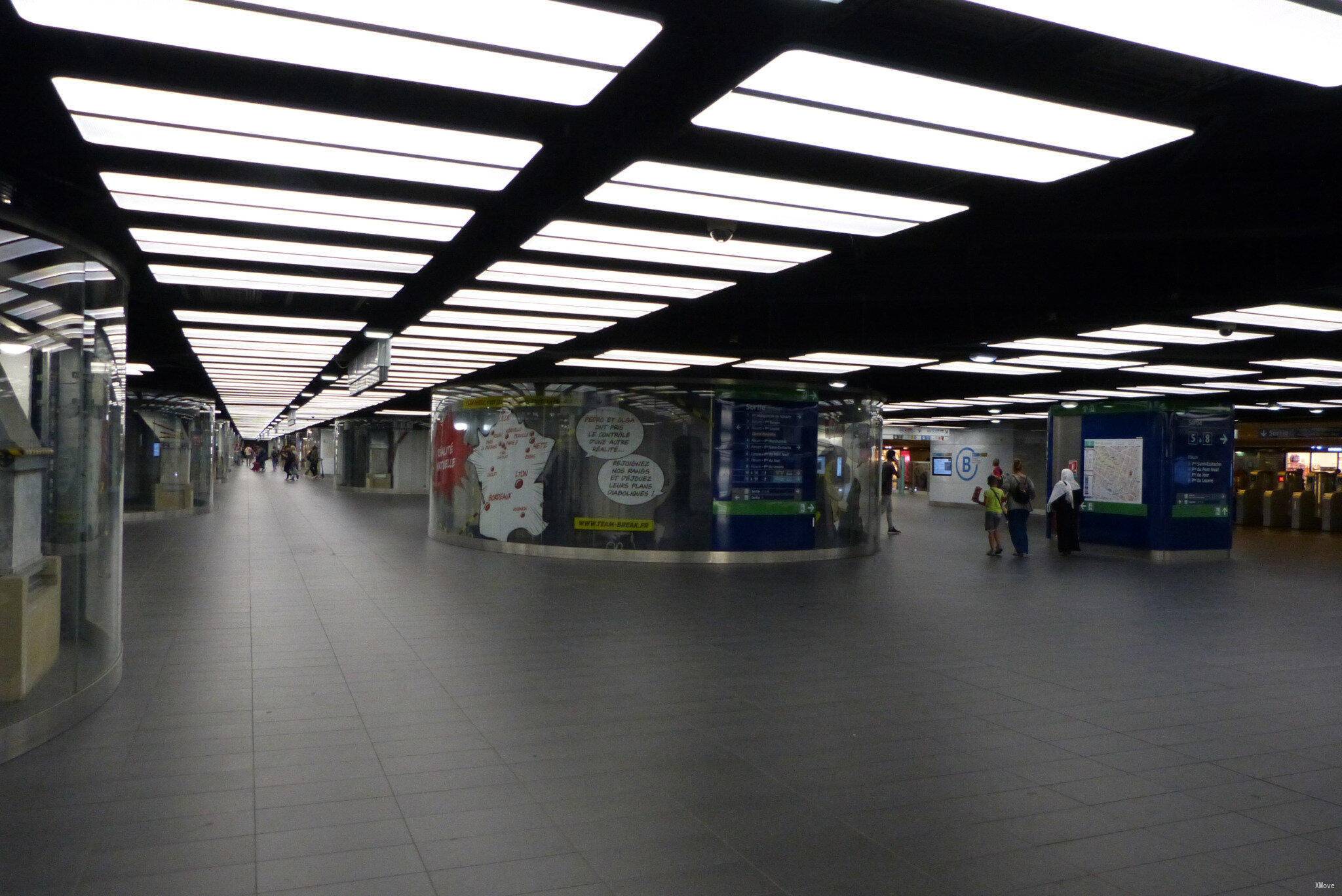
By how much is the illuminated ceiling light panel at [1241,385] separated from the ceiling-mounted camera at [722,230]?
12808 mm

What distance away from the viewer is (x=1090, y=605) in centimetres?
1059

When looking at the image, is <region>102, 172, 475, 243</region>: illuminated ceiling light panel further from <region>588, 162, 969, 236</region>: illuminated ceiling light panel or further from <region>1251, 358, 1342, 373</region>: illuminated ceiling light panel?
<region>1251, 358, 1342, 373</region>: illuminated ceiling light panel

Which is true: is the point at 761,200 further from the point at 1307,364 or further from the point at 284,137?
the point at 1307,364

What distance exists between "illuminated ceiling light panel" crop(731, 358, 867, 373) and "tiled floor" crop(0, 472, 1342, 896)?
4667 mm

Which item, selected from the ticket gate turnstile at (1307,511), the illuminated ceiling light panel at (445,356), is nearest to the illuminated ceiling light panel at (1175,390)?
the ticket gate turnstile at (1307,511)

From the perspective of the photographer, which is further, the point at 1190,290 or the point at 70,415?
the point at 1190,290

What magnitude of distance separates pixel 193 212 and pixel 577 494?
9266 mm

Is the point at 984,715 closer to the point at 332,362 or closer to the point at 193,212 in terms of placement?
the point at 193,212

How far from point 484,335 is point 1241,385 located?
13002mm

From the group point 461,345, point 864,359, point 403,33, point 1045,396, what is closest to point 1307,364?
point 864,359

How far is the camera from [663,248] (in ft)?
22.0

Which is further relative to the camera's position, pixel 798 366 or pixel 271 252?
pixel 798 366

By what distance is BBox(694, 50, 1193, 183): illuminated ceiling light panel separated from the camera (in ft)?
12.2

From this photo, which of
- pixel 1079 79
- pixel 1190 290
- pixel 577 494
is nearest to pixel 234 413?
pixel 577 494
